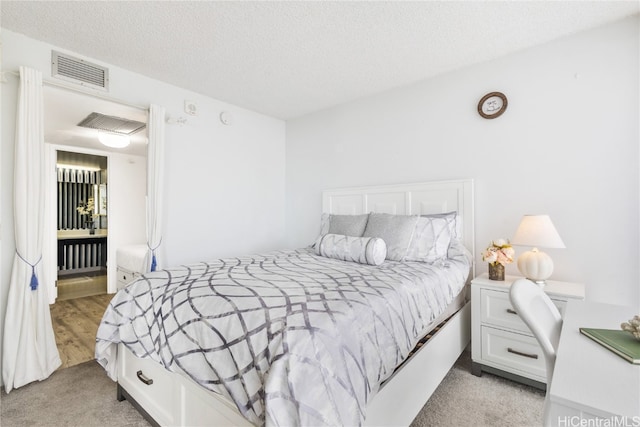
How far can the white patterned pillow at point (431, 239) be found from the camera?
2.20 m

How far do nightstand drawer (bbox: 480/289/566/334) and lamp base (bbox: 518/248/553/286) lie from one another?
215 mm

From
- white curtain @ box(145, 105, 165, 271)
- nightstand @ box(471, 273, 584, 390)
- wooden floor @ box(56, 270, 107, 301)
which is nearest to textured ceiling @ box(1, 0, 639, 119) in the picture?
white curtain @ box(145, 105, 165, 271)

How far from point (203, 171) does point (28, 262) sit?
1578 mm

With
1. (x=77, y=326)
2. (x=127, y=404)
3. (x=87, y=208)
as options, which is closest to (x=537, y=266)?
(x=127, y=404)

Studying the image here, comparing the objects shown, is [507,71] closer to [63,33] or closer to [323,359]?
[323,359]

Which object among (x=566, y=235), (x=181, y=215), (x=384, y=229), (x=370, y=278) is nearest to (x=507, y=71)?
(x=566, y=235)

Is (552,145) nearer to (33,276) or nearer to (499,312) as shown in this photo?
(499,312)

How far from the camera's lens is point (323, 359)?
988mm

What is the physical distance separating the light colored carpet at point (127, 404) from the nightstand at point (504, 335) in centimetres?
10

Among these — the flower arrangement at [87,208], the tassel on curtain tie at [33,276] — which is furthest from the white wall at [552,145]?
the flower arrangement at [87,208]

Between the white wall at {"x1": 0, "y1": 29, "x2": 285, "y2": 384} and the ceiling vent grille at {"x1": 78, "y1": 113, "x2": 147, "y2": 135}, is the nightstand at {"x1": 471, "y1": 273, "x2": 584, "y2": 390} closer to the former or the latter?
the white wall at {"x1": 0, "y1": 29, "x2": 285, "y2": 384}

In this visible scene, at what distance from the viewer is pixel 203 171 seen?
3.17 metres

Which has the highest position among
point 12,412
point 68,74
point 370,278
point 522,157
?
point 68,74

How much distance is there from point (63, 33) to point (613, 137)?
3910 mm
